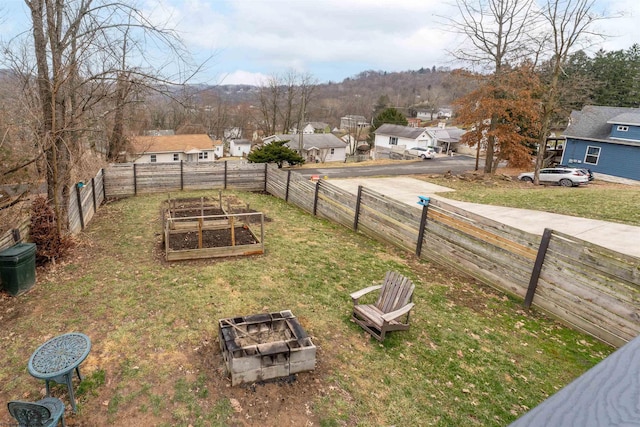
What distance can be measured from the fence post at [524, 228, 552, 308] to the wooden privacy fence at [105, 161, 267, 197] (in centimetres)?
Answer: 1418

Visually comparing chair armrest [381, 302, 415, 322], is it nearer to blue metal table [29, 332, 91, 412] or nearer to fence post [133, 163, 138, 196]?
blue metal table [29, 332, 91, 412]

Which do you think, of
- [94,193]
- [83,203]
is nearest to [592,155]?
[94,193]

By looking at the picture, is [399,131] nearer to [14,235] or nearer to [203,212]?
[203,212]

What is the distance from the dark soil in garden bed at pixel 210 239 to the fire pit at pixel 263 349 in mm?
4361

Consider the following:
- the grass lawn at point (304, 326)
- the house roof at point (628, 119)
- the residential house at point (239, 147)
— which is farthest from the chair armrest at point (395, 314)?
the residential house at point (239, 147)

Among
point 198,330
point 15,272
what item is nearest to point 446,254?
point 198,330

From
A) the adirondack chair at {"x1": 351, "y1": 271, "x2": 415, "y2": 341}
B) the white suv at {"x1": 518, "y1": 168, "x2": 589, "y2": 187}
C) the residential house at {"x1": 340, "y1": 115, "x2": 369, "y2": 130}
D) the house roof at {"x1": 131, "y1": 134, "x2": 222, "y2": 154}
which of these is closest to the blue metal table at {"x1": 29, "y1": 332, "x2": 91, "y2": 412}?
the adirondack chair at {"x1": 351, "y1": 271, "x2": 415, "y2": 341}

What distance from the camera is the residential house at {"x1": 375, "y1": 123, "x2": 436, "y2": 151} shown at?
166 ft

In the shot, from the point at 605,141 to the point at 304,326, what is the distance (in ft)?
102

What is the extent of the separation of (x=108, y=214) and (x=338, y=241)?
352 inches

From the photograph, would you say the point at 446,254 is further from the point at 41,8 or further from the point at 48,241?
the point at 41,8

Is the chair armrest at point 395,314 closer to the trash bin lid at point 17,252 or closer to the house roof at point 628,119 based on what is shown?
the trash bin lid at point 17,252

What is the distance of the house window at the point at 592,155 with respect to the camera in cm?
2816

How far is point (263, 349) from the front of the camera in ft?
16.7
